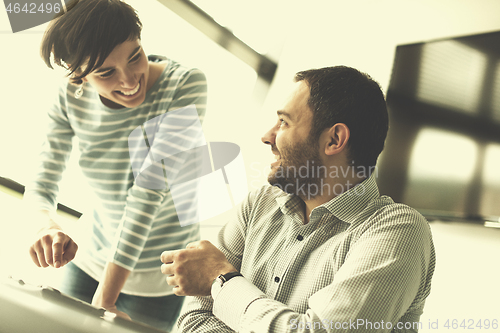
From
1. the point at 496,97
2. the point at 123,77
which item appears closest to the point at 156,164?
the point at 123,77

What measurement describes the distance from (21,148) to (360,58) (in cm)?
149

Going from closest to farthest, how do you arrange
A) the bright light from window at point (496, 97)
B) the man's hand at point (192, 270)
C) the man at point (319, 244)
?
the man at point (319, 244), the man's hand at point (192, 270), the bright light from window at point (496, 97)

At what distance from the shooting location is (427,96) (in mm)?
1460

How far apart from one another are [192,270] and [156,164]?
15.0 inches

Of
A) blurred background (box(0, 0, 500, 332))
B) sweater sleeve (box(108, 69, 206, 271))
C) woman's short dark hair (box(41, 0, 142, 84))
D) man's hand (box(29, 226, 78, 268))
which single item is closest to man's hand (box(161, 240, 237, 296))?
sweater sleeve (box(108, 69, 206, 271))

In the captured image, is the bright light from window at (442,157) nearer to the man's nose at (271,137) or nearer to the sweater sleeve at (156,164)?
the man's nose at (271,137)

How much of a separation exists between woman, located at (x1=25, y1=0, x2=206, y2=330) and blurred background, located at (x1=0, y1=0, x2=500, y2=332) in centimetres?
6

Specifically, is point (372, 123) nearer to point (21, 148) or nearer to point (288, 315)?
point (288, 315)

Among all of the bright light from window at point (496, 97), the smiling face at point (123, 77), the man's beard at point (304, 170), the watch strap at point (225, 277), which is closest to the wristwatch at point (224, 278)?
the watch strap at point (225, 277)

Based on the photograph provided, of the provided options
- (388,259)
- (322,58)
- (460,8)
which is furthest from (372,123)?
(322,58)

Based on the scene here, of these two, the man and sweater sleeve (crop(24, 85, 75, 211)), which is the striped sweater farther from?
the man

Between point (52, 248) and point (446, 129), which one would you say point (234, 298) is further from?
point (446, 129)

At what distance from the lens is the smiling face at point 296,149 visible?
0.94 metres

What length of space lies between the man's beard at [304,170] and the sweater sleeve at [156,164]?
324 mm
